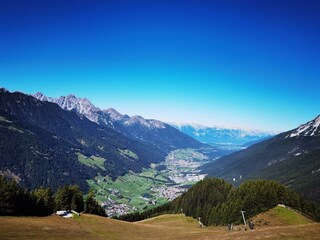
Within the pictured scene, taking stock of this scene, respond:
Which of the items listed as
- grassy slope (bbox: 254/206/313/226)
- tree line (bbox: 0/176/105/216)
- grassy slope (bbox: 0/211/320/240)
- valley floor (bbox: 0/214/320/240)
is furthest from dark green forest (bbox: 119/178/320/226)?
tree line (bbox: 0/176/105/216)

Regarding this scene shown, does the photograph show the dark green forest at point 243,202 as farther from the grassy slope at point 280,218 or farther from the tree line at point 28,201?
the tree line at point 28,201

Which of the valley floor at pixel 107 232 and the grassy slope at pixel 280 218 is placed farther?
the grassy slope at pixel 280 218

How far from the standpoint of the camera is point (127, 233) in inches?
3177

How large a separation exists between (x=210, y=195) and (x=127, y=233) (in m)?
106

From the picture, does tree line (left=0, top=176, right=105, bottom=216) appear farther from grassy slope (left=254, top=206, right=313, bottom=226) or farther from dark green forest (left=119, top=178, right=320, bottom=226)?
grassy slope (left=254, top=206, right=313, bottom=226)

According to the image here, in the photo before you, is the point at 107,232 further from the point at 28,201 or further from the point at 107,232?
the point at 28,201

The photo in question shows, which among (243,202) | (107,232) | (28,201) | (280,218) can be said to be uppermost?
(243,202)

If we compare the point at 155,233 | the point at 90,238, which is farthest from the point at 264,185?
the point at 90,238

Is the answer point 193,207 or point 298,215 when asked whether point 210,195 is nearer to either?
point 193,207

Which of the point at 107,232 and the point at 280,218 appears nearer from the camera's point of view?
the point at 107,232

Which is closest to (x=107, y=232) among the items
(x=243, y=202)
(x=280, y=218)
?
(x=280, y=218)

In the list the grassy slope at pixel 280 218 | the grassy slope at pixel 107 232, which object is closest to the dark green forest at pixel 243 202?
the grassy slope at pixel 280 218

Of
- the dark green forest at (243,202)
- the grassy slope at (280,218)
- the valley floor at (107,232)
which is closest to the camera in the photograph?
the valley floor at (107,232)

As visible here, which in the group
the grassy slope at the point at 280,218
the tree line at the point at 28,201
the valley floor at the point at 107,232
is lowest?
the valley floor at the point at 107,232
